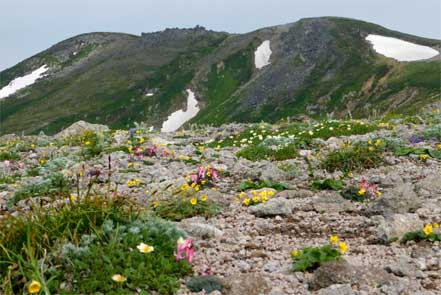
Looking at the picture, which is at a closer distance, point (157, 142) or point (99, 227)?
point (99, 227)

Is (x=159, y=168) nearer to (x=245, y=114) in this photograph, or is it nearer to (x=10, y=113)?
(x=245, y=114)

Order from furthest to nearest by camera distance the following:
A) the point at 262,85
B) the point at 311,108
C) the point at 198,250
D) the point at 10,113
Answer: the point at 10,113 < the point at 262,85 < the point at 311,108 < the point at 198,250

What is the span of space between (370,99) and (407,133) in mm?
119548

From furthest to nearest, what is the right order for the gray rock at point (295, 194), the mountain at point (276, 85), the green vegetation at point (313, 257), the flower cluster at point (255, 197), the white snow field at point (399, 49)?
the white snow field at point (399, 49) → the mountain at point (276, 85) → the gray rock at point (295, 194) → the flower cluster at point (255, 197) → the green vegetation at point (313, 257)

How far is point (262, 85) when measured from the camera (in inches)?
6048

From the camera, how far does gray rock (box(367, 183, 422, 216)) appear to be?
6797 millimetres

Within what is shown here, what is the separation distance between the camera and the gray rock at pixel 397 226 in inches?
232

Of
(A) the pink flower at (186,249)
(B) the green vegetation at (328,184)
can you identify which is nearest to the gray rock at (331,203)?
(B) the green vegetation at (328,184)

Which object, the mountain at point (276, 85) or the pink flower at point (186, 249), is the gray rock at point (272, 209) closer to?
the pink flower at point (186, 249)

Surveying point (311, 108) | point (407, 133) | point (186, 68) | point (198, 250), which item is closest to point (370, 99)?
point (311, 108)

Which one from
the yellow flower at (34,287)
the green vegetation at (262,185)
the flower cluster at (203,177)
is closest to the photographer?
the yellow flower at (34,287)

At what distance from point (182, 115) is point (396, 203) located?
161623 millimetres

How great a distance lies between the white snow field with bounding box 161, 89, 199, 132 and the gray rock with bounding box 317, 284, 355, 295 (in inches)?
5862

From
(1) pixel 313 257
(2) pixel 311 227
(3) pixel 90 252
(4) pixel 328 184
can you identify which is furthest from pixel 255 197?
(3) pixel 90 252
